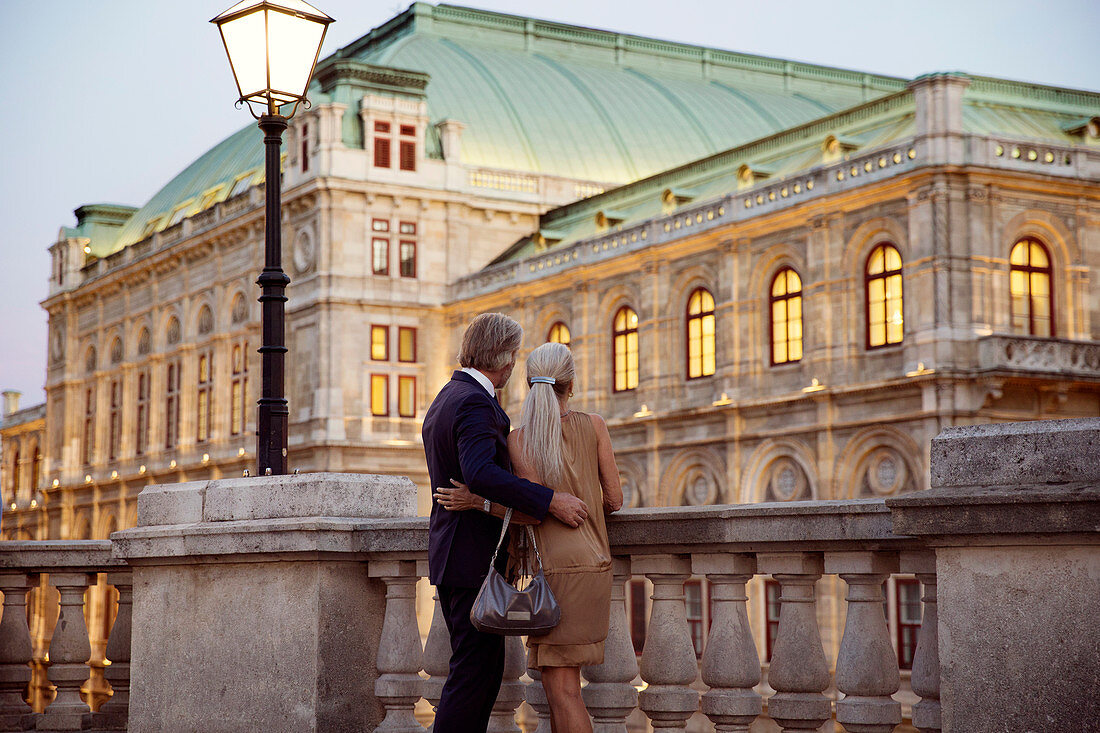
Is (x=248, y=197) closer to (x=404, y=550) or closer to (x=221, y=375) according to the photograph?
(x=221, y=375)

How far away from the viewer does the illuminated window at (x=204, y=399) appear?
183 feet

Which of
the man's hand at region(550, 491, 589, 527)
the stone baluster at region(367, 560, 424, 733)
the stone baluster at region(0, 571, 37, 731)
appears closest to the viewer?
the man's hand at region(550, 491, 589, 527)

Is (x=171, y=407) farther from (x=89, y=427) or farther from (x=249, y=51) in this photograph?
(x=249, y=51)

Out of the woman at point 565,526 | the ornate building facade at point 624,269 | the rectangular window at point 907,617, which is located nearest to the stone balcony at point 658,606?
the woman at point 565,526

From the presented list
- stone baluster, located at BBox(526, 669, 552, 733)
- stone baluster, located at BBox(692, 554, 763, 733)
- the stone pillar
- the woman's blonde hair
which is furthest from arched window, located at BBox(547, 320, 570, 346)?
the stone pillar

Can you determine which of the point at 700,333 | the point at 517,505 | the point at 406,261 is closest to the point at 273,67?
the point at 517,505

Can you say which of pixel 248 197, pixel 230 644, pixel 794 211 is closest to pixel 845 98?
pixel 248 197

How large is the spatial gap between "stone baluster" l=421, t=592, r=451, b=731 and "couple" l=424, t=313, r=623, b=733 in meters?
0.83

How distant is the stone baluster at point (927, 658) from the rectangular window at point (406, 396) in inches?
1678

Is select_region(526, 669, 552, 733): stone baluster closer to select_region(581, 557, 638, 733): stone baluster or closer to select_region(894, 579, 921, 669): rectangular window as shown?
select_region(581, 557, 638, 733): stone baluster

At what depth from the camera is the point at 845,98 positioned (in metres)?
66.8

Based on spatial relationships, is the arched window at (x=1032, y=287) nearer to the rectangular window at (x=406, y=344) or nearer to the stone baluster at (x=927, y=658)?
the rectangular window at (x=406, y=344)

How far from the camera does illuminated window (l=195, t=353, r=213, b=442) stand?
5572 cm

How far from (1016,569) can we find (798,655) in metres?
1.30
